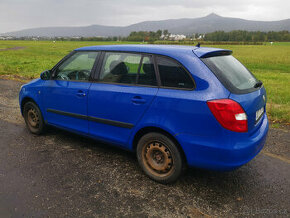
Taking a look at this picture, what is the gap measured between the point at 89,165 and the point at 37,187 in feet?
2.63

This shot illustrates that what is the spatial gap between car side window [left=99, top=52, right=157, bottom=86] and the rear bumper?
2.84 ft

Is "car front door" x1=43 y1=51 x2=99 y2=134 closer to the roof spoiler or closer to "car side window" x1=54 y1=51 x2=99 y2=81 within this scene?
"car side window" x1=54 y1=51 x2=99 y2=81

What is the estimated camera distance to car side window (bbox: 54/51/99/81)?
3.91 m

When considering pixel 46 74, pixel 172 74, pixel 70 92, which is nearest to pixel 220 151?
pixel 172 74

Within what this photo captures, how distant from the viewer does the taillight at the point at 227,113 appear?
2701mm

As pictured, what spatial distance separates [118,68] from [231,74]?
58.7 inches

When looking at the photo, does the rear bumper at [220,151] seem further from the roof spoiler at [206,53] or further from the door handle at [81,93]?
the door handle at [81,93]

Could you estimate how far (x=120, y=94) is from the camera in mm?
3385

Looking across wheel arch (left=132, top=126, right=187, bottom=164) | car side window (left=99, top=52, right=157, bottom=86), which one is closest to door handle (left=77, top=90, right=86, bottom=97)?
car side window (left=99, top=52, right=157, bottom=86)

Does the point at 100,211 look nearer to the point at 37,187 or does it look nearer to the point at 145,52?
the point at 37,187

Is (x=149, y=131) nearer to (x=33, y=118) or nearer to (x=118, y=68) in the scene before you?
(x=118, y=68)

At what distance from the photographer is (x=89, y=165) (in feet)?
12.3

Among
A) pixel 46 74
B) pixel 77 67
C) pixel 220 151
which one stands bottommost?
pixel 220 151

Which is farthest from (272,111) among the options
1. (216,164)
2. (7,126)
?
(7,126)
